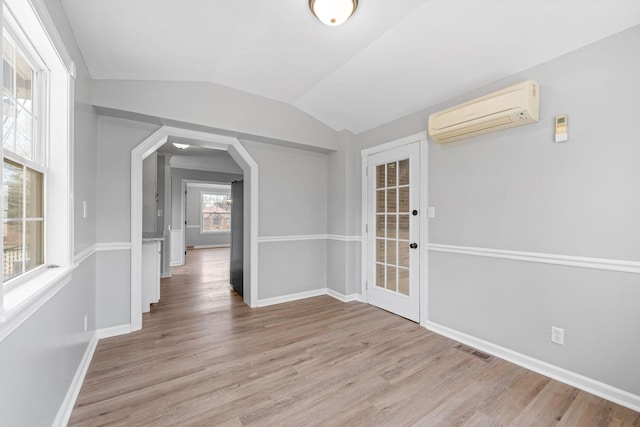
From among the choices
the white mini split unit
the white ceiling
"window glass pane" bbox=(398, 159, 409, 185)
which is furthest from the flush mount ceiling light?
"window glass pane" bbox=(398, 159, 409, 185)

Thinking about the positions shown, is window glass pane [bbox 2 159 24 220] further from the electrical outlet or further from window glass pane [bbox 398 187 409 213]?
the electrical outlet

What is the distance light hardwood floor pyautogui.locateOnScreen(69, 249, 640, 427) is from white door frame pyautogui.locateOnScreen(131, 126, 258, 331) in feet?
1.52

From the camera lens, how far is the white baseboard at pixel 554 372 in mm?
1828

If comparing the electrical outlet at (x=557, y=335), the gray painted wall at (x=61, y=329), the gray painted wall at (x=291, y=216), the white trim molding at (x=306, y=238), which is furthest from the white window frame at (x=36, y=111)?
the electrical outlet at (x=557, y=335)

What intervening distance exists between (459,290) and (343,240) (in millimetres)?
1620

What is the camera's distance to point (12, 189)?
4.37 ft

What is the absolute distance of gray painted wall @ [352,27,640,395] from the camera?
1.83m

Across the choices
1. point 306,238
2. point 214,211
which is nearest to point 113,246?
point 306,238

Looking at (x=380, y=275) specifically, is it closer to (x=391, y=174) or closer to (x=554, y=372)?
(x=391, y=174)

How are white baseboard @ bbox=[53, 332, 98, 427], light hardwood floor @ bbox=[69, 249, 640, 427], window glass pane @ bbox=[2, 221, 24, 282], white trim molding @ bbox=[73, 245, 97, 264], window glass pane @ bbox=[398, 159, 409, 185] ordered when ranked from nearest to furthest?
window glass pane @ bbox=[2, 221, 24, 282], white baseboard @ bbox=[53, 332, 98, 427], light hardwood floor @ bbox=[69, 249, 640, 427], white trim molding @ bbox=[73, 245, 97, 264], window glass pane @ bbox=[398, 159, 409, 185]

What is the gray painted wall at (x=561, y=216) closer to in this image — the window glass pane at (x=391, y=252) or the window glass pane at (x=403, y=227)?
the window glass pane at (x=403, y=227)

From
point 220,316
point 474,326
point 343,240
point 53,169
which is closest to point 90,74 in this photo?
point 53,169

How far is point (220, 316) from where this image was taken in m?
3.34

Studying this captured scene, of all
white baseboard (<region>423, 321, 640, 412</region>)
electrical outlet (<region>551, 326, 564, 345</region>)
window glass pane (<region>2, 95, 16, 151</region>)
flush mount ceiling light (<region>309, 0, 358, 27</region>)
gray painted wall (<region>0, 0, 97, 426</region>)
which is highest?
flush mount ceiling light (<region>309, 0, 358, 27</region>)
